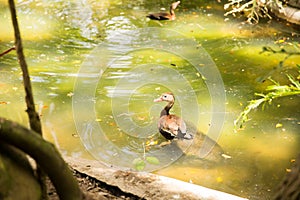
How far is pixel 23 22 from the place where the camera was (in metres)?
8.70

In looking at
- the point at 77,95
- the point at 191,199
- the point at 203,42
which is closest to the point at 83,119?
the point at 77,95

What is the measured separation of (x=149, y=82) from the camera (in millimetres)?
6527

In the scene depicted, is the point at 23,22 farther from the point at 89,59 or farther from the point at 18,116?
the point at 18,116

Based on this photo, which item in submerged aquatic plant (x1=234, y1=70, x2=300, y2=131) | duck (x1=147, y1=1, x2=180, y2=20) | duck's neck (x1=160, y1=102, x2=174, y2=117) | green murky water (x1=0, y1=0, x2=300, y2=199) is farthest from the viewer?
duck (x1=147, y1=1, x2=180, y2=20)

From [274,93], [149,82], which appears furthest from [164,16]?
[274,93]

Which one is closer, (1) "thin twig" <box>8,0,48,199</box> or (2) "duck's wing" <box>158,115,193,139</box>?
(1) "thin twig" <box>8,0,48,199</box>

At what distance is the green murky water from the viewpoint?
489 cm

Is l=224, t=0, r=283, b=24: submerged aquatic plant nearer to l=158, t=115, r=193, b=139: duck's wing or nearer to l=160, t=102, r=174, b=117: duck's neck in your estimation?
l=160, t=102, r=174, b=117: duck's neck

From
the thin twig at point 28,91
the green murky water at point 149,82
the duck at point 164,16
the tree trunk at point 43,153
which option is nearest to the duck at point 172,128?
the green murky water at point 149,82

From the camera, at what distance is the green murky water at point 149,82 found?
4891 millimetres

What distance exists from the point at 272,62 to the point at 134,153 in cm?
333

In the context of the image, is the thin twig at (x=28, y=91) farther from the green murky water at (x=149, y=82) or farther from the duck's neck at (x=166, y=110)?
the duck's neck at (x=166, y=110)

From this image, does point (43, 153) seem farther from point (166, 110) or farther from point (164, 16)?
point (164, 16)

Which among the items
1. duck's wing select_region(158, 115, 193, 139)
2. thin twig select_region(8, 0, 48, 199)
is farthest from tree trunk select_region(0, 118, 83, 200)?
duck's wing select_region(158, 115, 193, 139)
